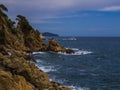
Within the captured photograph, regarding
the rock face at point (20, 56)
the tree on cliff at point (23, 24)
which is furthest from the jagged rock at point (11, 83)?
the tree on cliff at point (23, 24)

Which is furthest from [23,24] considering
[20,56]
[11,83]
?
[11,83]

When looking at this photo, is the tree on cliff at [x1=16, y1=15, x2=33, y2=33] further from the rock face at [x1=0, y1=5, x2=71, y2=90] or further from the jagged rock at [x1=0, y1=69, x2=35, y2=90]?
the jagged rock at [x1=0, y1=69, x2=35, y2=90]

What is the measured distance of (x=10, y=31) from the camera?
95.6m

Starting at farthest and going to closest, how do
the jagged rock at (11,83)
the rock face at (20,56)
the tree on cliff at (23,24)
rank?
1. the tree on cliff at (23,24)
2. the rock face at (20,56)
3. the jagged rock at (11,83)

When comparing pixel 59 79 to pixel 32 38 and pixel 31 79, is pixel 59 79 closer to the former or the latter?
pixel 31 79

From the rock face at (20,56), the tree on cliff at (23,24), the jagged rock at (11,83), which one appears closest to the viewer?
the jagged rock at (11,83)

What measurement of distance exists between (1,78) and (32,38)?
88.5 m

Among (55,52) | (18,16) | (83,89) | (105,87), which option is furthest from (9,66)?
(18,16)

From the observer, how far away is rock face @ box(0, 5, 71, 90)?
22489 millimetres

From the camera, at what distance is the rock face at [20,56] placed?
22489 mm

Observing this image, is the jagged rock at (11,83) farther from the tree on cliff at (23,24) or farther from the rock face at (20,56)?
the tree on cliff at (23,24)

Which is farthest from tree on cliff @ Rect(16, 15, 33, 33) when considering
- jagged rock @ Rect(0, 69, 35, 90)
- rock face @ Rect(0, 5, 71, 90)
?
jagged rock @ Rect(0, 69, 35, 90)

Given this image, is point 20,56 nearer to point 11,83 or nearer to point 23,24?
point 11,83

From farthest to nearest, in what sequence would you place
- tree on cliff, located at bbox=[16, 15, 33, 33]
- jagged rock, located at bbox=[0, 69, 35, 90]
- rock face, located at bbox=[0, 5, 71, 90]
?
tree on cliff, located at bbox=[16, 15, 33, 33] → rock face, located at bbox=[0, 5, 71, 90] → jagged rock, located at bbox=[0, 69, 35, 90]
